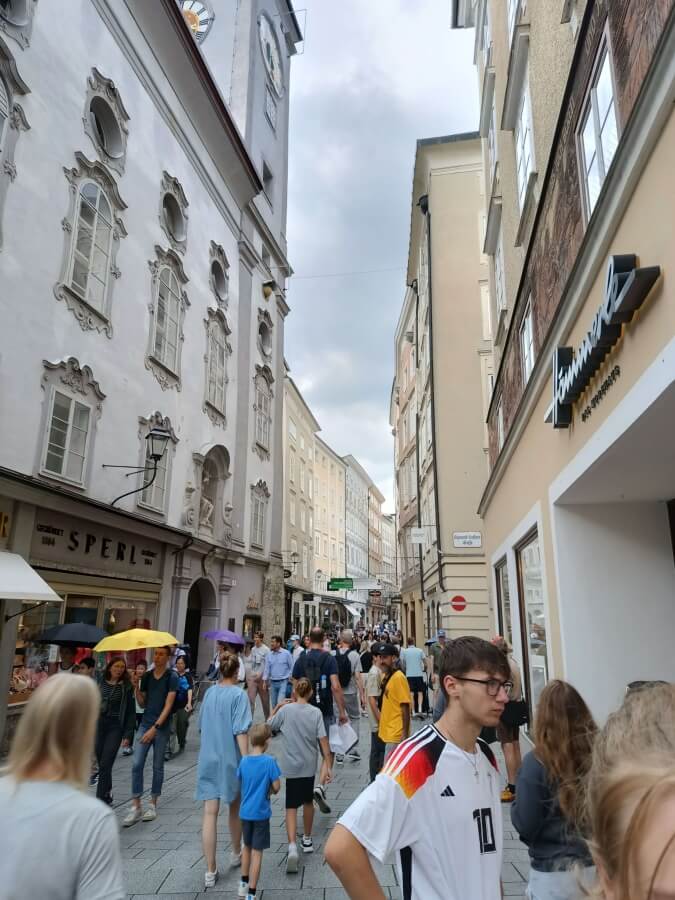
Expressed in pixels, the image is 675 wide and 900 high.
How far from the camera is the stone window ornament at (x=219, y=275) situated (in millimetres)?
22128

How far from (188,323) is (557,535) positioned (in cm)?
1503

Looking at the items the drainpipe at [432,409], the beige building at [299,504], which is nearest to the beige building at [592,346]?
the drainpipe at [432,409]

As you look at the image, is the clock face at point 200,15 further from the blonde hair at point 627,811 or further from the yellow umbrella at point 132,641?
the blonde hair at point 627,811

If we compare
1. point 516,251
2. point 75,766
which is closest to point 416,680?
point 516,251

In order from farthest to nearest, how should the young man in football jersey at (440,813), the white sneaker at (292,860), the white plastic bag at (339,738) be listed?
the white plastic bag at (339,738), the white sneaker at (292,860), the young man in football jersey at (440,813)

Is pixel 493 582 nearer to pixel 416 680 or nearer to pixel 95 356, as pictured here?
pixel 416 680

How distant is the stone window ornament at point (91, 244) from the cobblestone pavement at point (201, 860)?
9625mm

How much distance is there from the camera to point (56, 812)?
222 centimetres

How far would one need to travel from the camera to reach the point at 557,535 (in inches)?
283

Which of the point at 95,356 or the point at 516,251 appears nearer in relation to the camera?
the point at 516,251

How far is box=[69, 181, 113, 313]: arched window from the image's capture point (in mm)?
13680

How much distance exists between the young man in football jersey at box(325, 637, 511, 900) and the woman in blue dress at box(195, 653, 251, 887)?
12.8 feet

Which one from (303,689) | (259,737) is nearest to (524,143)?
(303,689)

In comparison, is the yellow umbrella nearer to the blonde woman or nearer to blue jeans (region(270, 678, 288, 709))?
blue jeans (region(270, 678, 288, 709))
